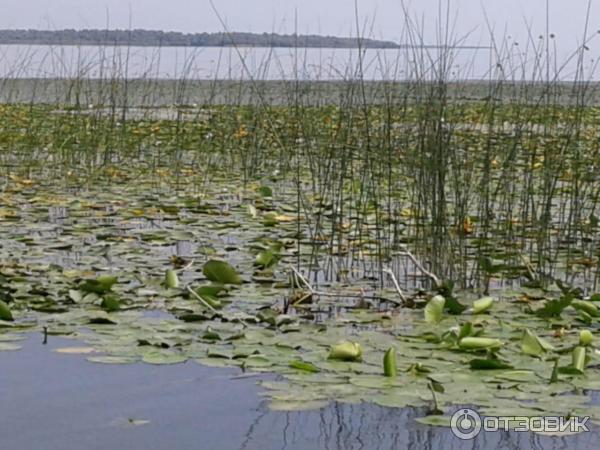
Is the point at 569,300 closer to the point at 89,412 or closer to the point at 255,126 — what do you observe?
the point at 89,412

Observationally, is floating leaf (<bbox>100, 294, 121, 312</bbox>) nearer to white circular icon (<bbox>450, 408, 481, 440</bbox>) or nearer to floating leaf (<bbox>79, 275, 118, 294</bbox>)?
floating leaf (<bbox>79, 275, 118, 294</bbox>)

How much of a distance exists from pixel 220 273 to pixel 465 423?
1.55 metres

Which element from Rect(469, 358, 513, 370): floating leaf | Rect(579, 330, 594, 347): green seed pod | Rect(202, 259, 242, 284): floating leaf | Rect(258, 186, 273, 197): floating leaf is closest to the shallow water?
Rect(469, 358, 513, 370): floating leaf

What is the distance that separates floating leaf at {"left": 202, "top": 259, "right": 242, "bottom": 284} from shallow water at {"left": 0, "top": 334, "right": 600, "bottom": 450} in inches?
37.3

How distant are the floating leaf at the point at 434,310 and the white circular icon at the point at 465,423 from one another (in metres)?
0.83

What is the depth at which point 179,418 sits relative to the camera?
2570mm

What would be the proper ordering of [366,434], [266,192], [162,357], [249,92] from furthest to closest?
[249,92] → [266,192] → [162,357] → [366,434]

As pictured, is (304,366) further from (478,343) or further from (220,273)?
(220,273)

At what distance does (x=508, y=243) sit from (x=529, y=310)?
3.15 feet

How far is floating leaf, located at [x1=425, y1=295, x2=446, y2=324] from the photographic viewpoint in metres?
3.38

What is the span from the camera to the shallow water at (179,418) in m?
2.42

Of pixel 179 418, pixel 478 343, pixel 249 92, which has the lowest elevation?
pixel 179 418

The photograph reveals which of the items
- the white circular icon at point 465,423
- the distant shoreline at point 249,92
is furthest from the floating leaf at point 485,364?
the distant shoreline at point 249,92

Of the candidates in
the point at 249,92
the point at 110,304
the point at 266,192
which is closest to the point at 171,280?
the point at 110,304
